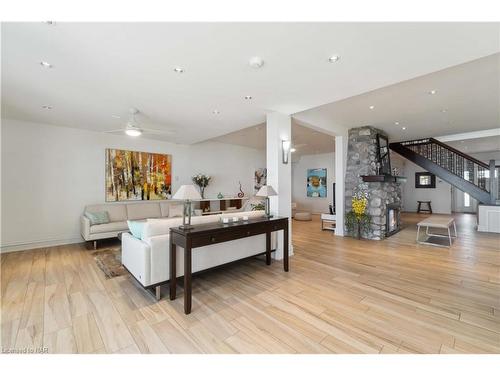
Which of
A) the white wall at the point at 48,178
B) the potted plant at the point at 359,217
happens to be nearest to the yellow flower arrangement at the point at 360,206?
the potted plant at the point at 359,217

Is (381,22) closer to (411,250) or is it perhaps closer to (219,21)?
(219,21)

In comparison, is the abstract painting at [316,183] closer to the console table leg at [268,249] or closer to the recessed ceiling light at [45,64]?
the console table leg at [268,249]

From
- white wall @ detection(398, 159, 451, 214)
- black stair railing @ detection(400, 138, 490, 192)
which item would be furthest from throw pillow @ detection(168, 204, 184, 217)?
white wall @ detection(398, 159, 451, 214)

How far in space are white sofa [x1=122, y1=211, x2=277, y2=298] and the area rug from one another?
52cm

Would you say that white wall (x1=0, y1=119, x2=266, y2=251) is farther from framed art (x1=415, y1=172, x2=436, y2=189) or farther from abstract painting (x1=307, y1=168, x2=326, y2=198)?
framed art (x1=415, y1=172, x2=436, y2=189)

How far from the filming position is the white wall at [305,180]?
9719mm

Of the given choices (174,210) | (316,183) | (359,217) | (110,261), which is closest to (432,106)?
(359,217)

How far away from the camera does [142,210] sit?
5668 millimetres

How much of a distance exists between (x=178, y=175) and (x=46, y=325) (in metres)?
5.05

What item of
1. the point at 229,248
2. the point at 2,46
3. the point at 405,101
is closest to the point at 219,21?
the point at 2,46

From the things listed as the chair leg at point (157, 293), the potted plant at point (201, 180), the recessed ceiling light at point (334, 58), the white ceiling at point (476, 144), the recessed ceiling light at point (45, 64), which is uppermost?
the white ceiling at point (476, 144)

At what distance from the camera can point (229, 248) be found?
311 centimetres

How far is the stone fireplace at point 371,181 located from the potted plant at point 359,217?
13cm

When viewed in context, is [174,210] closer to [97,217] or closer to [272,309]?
[97,217]
